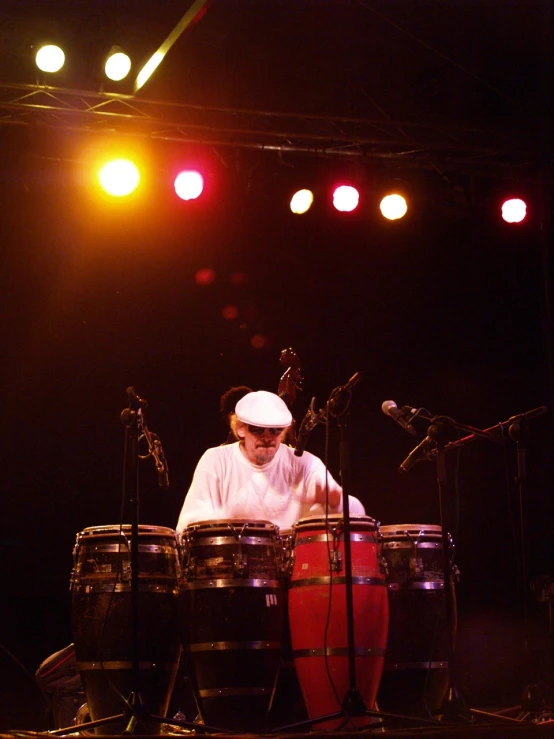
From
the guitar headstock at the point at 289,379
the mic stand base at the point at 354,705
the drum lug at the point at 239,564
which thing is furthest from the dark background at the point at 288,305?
the mic stand base at the point at 354,705

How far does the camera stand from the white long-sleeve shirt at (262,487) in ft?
16.4

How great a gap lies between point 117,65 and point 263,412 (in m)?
2.46

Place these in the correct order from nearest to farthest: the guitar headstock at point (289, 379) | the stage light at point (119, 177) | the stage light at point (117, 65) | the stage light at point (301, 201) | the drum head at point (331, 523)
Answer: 1. the drum head at point (331, 523)
2. the stage light at point (117, 65)
3. the guitar headstock at point (289, 379)
4. the stage light at point (119, 177)
5. the stage light at point (301, 201)

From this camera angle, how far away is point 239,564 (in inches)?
172

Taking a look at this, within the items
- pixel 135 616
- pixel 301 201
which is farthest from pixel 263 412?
pixel 301 201

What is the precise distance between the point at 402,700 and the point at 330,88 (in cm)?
413

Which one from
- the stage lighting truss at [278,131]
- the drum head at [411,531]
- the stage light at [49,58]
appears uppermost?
the stage light at [49,58]

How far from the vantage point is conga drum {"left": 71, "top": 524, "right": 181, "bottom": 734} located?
436 cm

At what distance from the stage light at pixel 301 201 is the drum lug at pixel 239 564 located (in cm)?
305

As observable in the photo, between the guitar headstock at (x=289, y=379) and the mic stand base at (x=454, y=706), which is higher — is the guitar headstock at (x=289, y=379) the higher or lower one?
the higher one

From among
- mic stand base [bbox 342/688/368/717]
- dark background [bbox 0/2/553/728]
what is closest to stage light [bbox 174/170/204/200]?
dark background [bbox 0/2/553/728]

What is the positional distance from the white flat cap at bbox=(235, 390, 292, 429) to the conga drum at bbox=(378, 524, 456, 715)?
0.83m

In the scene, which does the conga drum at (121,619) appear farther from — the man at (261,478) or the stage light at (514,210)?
the stage light at (514,210)

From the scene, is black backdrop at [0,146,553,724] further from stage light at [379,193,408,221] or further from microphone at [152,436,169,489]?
microphone at [152,436,169,489]
